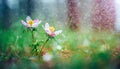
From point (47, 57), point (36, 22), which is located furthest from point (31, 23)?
point (47, 57)

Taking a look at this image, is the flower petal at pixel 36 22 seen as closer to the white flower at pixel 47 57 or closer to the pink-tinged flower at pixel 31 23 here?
the pink-tinged flower at pixel 31 23

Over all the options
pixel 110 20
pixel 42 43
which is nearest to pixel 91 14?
pixel 110 20

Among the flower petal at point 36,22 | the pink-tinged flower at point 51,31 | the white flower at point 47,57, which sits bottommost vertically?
the white flower at point 47,57

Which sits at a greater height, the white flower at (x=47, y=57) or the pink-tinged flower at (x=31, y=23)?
the pink-tinged flower at (x=31, y=23)

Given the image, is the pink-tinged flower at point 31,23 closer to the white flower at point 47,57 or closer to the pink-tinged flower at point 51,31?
the pink-tinged flower at point 51,31

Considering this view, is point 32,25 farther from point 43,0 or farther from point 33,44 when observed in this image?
point 43,0

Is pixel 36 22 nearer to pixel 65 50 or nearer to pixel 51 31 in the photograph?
pixel 51 31

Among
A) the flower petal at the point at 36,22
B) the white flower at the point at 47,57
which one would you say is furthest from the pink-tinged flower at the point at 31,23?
the white flower at the point at 47,57

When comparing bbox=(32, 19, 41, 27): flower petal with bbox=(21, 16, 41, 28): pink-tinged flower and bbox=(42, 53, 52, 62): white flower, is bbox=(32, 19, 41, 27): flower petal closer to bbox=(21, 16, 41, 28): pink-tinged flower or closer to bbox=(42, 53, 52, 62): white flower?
bbox=(21, 16, 41, 28): pink-tinged flower
